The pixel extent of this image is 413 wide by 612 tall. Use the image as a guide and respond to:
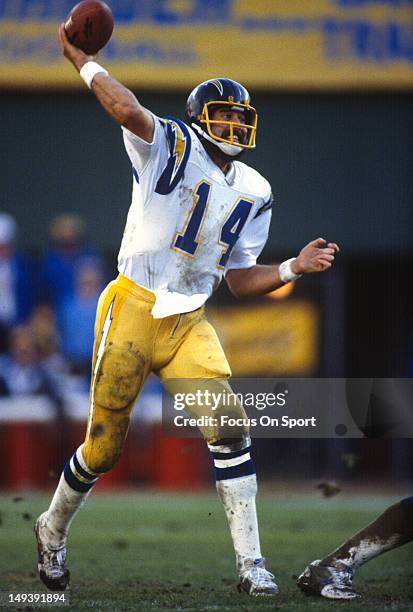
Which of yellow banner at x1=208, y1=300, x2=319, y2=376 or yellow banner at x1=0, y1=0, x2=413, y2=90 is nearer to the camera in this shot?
yellow banner at x1=0, y1=0, x2=413, y2=90

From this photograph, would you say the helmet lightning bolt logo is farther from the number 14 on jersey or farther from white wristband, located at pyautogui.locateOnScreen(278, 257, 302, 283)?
white wristband, located at pyautogui.locateOnScreen(278, 257, 302, 283)

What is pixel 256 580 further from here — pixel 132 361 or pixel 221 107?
pixel 221 107

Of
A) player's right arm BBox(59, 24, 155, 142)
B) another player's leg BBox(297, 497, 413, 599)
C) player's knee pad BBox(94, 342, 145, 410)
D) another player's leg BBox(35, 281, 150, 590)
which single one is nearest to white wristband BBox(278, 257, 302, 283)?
another player's leg BBox(35, 281, 150, 590)

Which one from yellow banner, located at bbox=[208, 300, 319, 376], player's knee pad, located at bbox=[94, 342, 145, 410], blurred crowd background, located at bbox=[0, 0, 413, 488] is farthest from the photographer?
yellow banner, located at bbox=[208, 300, 319, 376]

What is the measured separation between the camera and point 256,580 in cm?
449

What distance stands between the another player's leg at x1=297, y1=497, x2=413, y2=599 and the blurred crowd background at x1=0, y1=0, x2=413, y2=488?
14.9 ft

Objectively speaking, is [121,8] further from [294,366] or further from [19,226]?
[294,366]

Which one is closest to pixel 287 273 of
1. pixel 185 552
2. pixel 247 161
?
pixel 185 552

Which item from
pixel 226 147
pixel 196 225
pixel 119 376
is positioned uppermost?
pixel 226 147

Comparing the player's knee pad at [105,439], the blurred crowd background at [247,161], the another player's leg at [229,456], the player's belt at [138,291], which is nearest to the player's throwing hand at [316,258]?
the another player's leg at [229,456]

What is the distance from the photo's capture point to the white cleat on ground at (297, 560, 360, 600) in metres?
4.54

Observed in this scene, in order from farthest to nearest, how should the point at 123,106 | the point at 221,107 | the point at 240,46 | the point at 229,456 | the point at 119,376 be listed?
the point at 240,46 < the point at 221,107 < the point at 119,376 < the point at 229,456 < the point at 123,106

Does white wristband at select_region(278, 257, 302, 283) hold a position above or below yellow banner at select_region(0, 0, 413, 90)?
below

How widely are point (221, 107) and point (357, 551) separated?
1.99m
